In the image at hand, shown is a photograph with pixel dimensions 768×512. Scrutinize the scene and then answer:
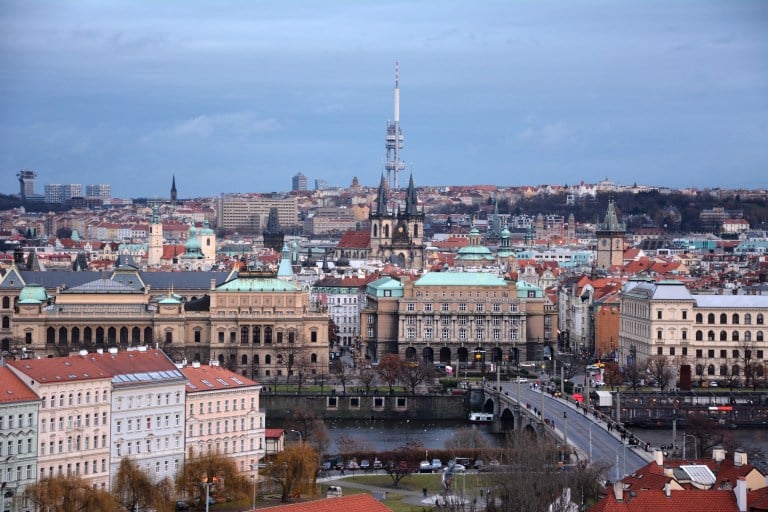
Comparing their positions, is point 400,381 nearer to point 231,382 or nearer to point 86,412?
point 231,382

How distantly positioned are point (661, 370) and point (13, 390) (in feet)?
142

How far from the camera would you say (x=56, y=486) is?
52.6 meters

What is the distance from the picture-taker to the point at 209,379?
63.8 m

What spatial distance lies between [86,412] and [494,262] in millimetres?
90402

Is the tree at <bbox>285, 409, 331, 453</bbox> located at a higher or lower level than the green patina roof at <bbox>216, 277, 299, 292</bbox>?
lower

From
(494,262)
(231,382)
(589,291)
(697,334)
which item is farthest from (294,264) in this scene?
(231,382)

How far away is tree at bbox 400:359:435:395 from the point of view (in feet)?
304

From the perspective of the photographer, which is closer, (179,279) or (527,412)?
(527,412)

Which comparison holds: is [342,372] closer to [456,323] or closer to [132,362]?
[456,323]

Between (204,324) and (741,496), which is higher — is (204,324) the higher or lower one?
the lower one

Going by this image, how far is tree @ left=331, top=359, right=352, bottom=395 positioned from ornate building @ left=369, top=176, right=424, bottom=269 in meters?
62.3

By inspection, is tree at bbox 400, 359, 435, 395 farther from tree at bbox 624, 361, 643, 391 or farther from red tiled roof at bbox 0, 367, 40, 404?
red tiled roof at bbox 0, 367, 40, 404

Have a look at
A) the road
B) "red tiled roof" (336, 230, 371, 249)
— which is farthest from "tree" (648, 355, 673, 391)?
"red tiled roof" (336, 230, 371, 249)

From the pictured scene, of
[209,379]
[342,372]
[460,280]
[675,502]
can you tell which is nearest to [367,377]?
[342,372]
